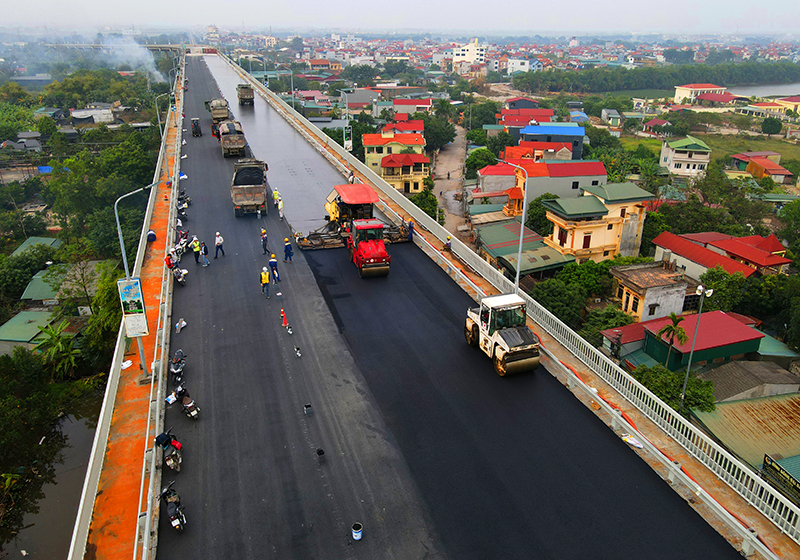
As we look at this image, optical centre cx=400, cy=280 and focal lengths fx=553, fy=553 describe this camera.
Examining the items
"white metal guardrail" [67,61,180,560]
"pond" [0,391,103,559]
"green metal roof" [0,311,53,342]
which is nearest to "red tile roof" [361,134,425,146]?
"green metal roof" [0,311,53,342]

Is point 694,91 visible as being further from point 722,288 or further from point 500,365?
point 500,365

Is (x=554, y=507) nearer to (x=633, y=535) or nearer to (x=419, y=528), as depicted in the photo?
(x=633, y=535)

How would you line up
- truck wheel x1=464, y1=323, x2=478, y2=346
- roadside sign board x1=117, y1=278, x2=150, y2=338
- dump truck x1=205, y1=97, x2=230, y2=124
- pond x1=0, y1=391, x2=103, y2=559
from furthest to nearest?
dump truck x1=205, y1=97, x2=230, y2=124, pond x1=0, y1=391, x2=103, y2=559, truck wheel x1=464, y1=323, x2=478, y2=346, roadside sign board x1=117, y1=278, x2=150, y2=338

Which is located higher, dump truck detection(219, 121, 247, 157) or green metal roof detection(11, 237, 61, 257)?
dump truck detection(219, 121, 247, 157)

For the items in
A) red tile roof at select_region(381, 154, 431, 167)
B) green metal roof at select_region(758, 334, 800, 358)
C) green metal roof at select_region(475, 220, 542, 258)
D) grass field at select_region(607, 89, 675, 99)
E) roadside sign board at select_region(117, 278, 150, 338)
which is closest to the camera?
roadside sign board at select_region(117, 278, 150, 338)

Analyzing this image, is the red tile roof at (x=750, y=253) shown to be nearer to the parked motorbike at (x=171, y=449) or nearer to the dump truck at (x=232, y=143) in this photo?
the dump truck at (x=232, y=143)

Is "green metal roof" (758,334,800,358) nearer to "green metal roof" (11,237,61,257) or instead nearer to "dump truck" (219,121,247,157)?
"dump truck" (219,121,247,157)
